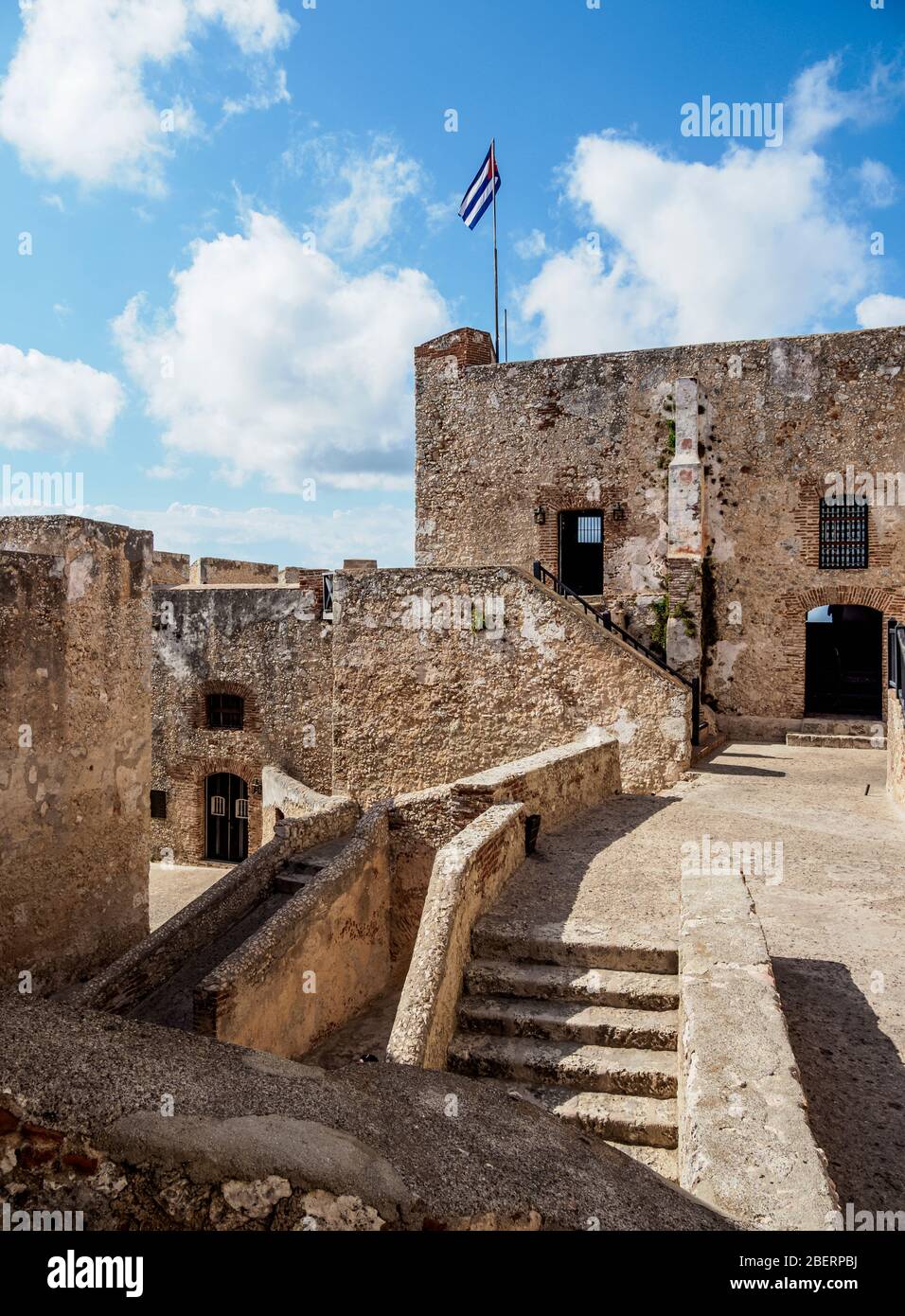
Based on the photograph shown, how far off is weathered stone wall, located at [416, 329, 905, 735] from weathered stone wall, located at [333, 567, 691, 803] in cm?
270

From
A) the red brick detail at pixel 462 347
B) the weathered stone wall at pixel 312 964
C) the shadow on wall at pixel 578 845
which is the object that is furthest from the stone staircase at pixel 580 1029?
the red brick detail at pixel 462 347

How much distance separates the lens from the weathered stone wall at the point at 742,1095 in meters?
2.76

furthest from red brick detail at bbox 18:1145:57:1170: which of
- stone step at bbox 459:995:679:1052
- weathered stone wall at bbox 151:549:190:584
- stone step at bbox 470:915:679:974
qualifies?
weathered stone wall at bbox 151:549:190:584

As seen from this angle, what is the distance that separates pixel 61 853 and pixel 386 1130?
3.12 metres

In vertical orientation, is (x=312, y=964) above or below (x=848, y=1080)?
below

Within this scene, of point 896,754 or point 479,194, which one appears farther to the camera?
point 479,194

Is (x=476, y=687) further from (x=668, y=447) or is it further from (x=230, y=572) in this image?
(x=230, y=572)

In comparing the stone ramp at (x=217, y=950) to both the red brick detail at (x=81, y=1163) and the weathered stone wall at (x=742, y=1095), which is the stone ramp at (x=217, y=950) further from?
the red brick detail at (x=81, y=1163)

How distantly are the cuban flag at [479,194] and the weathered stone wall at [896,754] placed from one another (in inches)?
487

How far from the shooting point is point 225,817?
17562 millimetres

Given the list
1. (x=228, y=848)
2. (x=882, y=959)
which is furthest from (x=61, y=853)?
(x=228, y=848)

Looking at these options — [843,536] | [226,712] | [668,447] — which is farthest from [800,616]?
[226,712]

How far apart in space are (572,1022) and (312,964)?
304 centimetres
